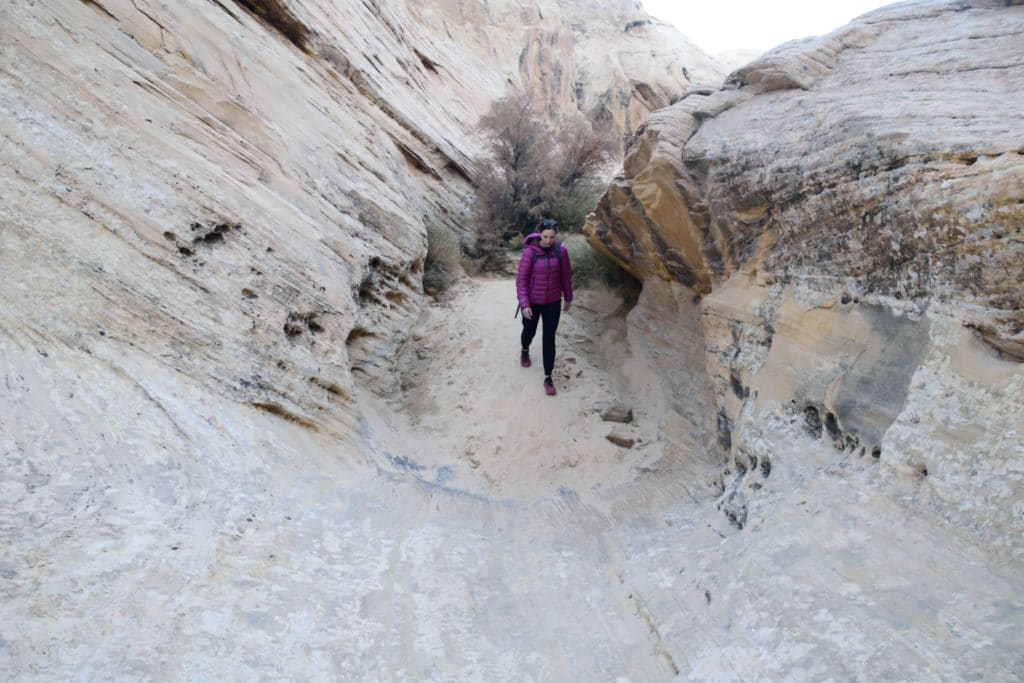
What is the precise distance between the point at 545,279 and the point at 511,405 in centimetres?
130

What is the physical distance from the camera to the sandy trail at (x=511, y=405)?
4973mm

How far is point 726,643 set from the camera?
2.55 m

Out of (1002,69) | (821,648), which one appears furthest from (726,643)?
(1002,69)

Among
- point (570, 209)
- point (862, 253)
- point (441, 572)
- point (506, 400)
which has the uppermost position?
point (862, 253)

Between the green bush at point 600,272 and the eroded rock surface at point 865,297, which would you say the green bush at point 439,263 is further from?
the eroded rock surface at point 865,297

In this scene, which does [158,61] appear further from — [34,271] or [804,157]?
[804,157]

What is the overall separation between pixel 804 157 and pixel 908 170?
840mm

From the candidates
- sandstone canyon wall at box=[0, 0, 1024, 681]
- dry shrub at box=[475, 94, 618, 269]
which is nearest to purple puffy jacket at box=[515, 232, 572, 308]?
sandstone canyon wall at box=[0, 0, 1024, 681]

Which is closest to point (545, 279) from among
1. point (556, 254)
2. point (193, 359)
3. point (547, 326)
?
point (556, 254)

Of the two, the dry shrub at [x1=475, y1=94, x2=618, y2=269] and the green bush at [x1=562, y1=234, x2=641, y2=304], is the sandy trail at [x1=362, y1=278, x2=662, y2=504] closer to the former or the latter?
the green bush at [x1=562, y1=234, x2=641, y2=304]

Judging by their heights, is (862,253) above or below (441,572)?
above

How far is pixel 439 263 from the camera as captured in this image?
27.0 feet

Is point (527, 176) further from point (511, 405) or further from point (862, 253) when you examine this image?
point (862, 253)

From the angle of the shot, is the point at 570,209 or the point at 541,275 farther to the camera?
the point at 570,209
